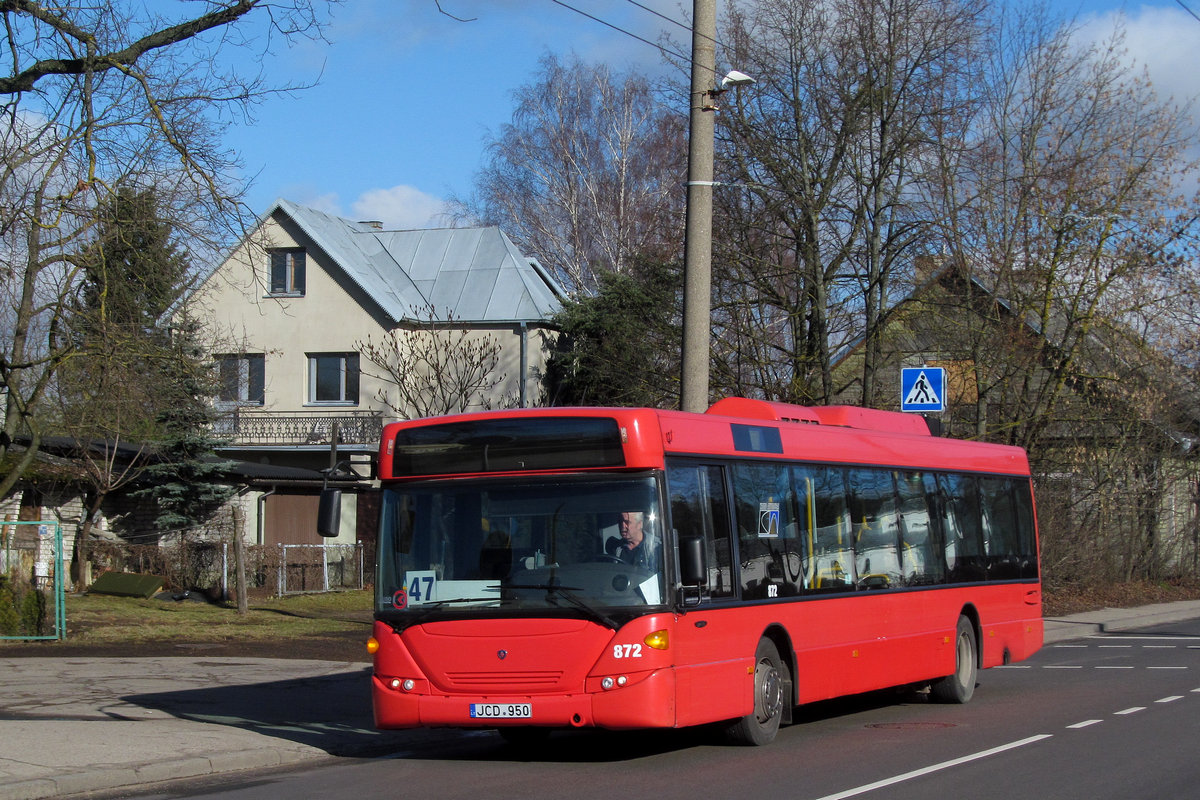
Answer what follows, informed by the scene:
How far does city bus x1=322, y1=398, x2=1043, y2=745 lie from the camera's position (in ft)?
30.9

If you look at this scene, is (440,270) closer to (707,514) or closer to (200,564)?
(200,564)

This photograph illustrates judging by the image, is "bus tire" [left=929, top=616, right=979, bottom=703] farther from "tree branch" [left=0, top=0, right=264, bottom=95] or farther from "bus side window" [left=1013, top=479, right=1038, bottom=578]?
"tree branch" [left=0, top=0, right=264, bottom=95]

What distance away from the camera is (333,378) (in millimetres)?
42906

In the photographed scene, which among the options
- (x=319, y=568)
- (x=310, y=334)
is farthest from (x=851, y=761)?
(x=310, y=334)

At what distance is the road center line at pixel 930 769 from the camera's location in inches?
330

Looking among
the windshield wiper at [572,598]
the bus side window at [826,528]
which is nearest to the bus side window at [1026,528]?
the bus side window at [826,528]

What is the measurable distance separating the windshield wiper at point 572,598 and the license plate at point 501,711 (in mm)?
794

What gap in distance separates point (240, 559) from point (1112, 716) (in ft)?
53.6

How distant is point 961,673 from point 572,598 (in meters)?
6.63

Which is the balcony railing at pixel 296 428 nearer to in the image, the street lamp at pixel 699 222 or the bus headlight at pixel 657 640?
the street lamp at pixel 699 222

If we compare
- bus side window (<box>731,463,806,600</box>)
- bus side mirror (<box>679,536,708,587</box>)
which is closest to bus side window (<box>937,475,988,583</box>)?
bus side window (<box>731,463,806,600</box>)

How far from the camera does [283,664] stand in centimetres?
1741

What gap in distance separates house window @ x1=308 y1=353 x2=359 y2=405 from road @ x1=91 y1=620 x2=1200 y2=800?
3002cm

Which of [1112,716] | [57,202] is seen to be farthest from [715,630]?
[57,202]
